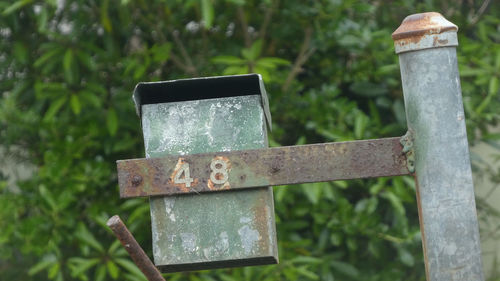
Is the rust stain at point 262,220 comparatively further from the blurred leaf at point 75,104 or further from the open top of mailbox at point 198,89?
the blurred leaf at point 75,104

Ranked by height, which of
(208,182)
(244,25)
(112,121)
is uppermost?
(244,25)

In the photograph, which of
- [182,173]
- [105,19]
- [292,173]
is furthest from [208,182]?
[105,19]

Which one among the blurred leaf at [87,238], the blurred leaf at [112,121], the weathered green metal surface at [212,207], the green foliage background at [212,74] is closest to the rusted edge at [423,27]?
the weathered green metal surface at [212,207]

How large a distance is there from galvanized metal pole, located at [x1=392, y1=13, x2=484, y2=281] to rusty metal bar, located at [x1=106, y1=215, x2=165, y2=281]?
1.82 ft

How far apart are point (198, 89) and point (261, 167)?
0.77 ft

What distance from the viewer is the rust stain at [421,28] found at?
1614 millimetres

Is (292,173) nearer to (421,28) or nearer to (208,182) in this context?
(208,182)

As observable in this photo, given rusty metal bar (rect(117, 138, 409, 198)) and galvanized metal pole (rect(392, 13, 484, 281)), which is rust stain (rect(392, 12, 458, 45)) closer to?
galvanized metal pole (rect(392, 13, 484, 281))

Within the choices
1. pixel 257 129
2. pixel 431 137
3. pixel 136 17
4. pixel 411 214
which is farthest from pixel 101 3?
pixel 431 137

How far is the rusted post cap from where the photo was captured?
161cm

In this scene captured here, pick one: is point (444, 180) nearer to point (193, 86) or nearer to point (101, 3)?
point (193, 86)

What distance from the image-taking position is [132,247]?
158cm

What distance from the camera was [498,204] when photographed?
425 cm

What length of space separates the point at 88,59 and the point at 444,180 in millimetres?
2047
